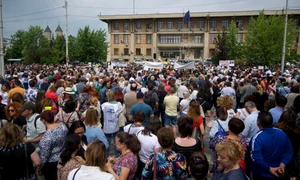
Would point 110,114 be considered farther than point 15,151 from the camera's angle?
Yes

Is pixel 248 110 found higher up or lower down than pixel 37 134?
higher up

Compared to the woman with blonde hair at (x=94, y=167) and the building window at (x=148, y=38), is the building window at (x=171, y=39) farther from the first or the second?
the woman with blonde hair at (x=94, y=167)

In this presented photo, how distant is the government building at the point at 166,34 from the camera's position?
59875 mm

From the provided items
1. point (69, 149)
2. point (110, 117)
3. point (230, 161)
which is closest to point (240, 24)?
point (110, 117)

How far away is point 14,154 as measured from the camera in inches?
125

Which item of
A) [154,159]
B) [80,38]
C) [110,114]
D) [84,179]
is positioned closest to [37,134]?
[110,114]

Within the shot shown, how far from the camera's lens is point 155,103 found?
7.72 meters

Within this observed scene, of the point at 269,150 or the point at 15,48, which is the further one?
the point at 15,48

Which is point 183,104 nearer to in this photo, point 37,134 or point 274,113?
point 274,113

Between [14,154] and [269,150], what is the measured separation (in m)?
3.67

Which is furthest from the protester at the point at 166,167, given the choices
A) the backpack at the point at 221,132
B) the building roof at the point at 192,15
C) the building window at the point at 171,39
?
the building window at the point at 171,39

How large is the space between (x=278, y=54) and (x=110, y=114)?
23.6 metres

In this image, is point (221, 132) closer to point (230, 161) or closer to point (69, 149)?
point (230, 161)

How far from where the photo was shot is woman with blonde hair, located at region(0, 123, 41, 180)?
125 inches
